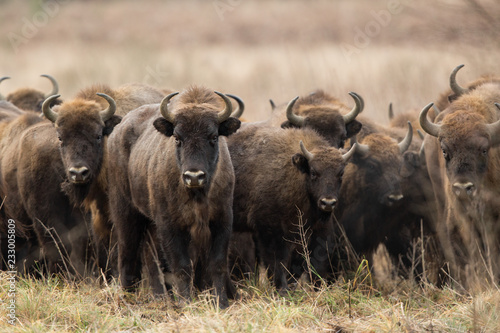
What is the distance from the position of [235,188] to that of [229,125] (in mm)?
1360

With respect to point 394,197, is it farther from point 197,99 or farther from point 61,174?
point 61,174

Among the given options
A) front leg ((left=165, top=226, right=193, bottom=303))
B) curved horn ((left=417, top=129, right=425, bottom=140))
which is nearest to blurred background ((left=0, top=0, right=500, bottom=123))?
curved horn ((left=417, top=129, right=425, bottom=140))

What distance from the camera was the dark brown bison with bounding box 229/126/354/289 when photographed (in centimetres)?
799

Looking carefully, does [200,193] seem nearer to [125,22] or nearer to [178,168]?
[178,168]

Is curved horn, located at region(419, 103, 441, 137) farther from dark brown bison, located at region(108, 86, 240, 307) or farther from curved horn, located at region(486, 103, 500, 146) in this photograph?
dark brown bison, located at region(108, 86, 240, 307)

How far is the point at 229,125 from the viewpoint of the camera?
7277 millimetres

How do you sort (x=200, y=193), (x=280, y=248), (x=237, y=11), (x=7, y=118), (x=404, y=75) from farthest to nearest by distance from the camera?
(x=237, y=11)
(x=404, y=75)
(x=7, y=118)
(x=280, y=248)
(x=200, y=193)

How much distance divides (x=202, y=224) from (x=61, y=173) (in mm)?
2246

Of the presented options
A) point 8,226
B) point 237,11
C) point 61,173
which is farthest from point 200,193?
point 237,11

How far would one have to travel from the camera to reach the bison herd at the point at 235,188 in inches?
282

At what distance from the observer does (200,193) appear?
6977 mm

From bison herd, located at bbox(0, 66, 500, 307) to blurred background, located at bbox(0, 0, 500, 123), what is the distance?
1.47m

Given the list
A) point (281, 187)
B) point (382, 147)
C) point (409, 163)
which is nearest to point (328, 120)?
point (382, 147)

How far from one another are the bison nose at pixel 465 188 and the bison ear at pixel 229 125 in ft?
7.28
